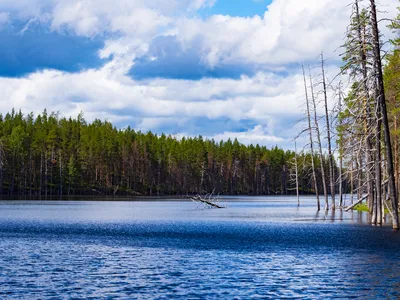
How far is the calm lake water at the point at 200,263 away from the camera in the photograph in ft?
76.8

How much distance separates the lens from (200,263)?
1207 inches

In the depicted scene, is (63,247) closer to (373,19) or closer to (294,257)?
(294,257)

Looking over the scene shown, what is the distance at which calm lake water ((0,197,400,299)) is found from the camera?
23422mm

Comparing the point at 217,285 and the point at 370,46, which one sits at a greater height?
the point at 370,46

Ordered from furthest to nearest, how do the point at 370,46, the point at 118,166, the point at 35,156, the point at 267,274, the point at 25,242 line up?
the point at 118,166
the point at 35,156
the point at 370,46
the point at 25,242
the point at 267,274

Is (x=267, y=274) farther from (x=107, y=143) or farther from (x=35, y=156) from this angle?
(x=107, y=143)

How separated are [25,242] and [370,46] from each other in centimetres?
2978

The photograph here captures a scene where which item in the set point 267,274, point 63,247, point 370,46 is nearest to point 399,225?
point 370,46

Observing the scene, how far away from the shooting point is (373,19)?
4547cm

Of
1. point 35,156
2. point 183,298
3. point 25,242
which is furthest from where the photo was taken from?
point 35,156

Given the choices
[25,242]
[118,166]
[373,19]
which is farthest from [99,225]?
[118,166]

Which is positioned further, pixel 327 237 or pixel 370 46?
pixel 370 46

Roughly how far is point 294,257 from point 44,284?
47.2 ft

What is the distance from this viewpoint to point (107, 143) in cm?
19475
